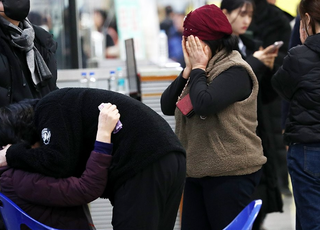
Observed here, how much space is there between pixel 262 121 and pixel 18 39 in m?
1.80

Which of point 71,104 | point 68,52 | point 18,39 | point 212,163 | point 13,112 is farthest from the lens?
point 68,52

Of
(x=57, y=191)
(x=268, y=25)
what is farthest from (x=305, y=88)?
(x=268, y=25)

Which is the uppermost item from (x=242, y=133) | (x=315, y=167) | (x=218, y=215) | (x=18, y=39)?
(x=18, y=39)

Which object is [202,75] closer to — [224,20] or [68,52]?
[224,20]

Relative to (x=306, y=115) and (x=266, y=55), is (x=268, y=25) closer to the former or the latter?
(x=266, y=55)

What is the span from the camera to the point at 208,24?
Answer: 3.39 m

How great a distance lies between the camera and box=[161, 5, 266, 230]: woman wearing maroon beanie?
330cm

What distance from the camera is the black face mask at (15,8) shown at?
3746 mm

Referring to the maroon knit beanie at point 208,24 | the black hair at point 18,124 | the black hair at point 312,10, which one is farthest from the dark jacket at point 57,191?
the black hair at point 312,10

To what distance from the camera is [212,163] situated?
330cm

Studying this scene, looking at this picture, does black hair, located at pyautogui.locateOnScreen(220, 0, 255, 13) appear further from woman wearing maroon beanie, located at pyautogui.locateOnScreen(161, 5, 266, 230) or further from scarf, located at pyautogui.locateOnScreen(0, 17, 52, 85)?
scarf, located at pyautogui.locateOnScreen(0, 17, 52, 85)

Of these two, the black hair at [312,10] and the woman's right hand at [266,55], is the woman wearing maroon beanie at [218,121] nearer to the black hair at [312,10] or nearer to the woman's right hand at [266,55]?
the black hair at [312,10]

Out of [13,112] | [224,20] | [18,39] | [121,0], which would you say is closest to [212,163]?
[224,20]

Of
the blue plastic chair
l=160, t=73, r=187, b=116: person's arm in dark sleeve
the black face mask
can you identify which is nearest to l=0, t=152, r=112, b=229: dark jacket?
the blue plastic chair
